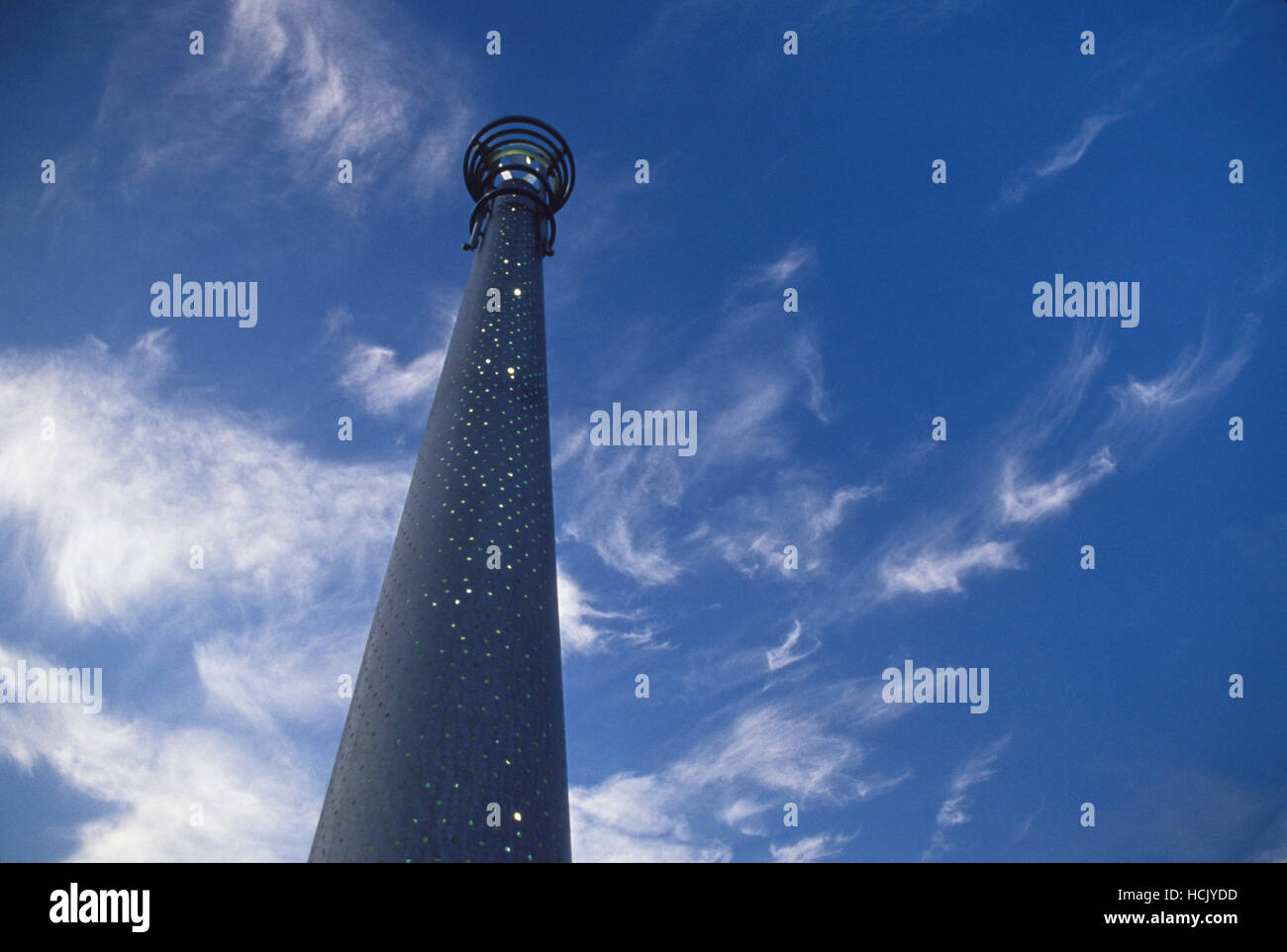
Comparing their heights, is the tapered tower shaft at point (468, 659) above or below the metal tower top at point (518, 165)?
below

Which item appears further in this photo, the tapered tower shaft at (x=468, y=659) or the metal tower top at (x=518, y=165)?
the metal tower top at (x=518, y=165)

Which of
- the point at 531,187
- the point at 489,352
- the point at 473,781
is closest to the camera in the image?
the point at 473,781

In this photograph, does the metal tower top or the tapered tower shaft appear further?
the metal tower top

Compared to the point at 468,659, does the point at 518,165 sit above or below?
above

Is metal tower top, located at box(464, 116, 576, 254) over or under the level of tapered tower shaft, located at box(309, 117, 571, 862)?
over

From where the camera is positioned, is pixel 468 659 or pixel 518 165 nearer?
pixel 468 659

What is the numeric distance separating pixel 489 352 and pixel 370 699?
7945 millimetres

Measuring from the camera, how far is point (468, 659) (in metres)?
9.29

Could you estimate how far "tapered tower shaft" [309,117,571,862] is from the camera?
7.86 metres

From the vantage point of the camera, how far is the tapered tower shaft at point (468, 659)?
7.86 m
